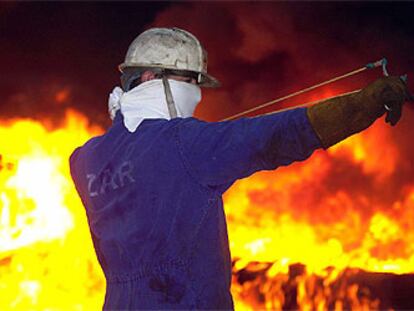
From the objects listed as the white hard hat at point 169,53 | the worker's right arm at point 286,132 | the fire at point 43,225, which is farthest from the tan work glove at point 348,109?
the fire at point 43,225

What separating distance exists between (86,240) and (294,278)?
2.82 m

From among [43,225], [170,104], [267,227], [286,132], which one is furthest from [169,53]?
[267,227]

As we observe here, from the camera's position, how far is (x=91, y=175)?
2918mm

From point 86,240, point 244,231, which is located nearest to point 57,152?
point 86,240

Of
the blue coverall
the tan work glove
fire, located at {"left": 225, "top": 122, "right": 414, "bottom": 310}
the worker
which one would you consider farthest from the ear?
fire, located at {"left": 225, "top": 122, "right": 414, "bottom": 310}

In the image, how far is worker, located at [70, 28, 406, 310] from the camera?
2389 mm

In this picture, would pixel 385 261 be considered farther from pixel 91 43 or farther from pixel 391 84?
pixel 391 84

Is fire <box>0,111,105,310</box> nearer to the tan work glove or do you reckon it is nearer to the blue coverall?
the blue coverall

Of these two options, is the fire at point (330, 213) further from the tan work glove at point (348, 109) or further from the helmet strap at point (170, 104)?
the tan work glove at point (348, 109)

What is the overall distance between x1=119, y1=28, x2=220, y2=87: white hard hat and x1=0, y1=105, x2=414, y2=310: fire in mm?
5658

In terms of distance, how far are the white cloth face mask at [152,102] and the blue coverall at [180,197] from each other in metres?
0.08

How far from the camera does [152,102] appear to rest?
9.34ft

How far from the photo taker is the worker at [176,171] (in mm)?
2389

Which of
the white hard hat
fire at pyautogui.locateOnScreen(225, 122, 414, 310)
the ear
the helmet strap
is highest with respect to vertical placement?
fire at pyautogui.locateOnScreen(225, 122, 414, 310)
